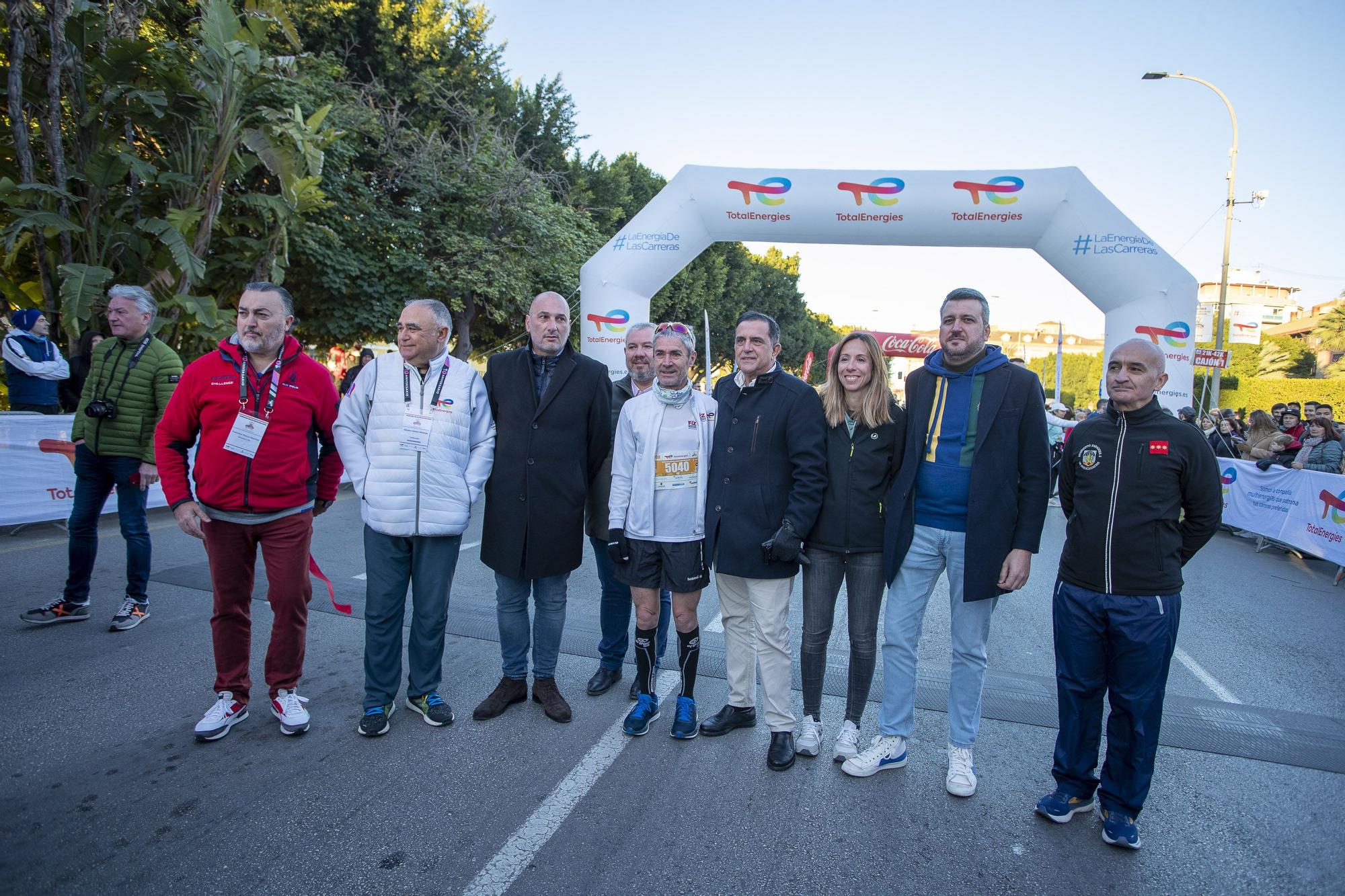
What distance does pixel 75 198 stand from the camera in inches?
344

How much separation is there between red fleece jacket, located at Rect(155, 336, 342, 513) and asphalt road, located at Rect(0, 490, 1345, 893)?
1099mm

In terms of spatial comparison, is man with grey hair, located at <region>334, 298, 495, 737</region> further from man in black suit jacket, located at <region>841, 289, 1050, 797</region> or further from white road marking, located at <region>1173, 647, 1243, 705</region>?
white road marking, located at <region>1173, 647, 1243, 705</region>

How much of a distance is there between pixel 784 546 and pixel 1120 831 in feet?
5.35

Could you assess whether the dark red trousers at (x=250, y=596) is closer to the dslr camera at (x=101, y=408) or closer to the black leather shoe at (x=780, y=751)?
the dslr camera at (x=101, y=408)

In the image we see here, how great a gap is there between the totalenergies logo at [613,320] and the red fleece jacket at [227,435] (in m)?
8.00

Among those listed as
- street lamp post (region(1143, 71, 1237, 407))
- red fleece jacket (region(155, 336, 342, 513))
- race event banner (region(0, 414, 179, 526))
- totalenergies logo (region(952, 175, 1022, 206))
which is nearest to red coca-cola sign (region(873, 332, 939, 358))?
street lamp post (region(1143, 71, 1237, 407))

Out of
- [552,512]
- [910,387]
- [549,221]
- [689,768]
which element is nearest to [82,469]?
[552,512]

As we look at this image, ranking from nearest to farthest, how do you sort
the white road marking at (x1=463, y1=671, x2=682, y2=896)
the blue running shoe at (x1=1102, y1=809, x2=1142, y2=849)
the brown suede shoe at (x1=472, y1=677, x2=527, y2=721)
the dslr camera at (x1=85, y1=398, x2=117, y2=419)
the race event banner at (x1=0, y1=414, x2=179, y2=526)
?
the white road marking at (x1=463, y1=671, x2=682, y2=896) → the blue running shoe at (x1=1102, y1=809, x2=1142, y2=849) → the brown suede shoe at (x1=472, y1=677, x2=527, y2=721) → the dslr camera at (x1=85, y1=398, x2=117, y2=419) → the race event banner at (x1=0, y1=414, x2=179, y2=526)

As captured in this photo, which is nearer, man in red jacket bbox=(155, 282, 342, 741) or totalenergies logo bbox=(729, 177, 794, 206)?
man in red jacket bbox=(155, 282, 342, 741)

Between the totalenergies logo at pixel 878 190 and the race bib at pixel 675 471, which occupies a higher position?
the totalenergies logo at pixel 878 190

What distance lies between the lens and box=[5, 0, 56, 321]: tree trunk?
855 cm

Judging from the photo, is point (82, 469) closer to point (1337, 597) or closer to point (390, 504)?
point (390, 504)

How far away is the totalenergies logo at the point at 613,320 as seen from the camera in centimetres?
1138

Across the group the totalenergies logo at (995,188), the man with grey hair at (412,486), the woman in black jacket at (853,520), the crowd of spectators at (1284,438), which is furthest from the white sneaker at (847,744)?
the totalenergies logo at (995,188)
